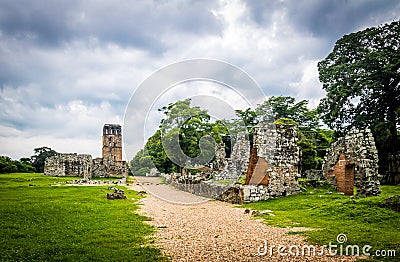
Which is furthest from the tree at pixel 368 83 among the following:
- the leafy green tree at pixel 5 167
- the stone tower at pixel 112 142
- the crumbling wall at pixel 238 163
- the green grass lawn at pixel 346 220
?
the stone tower at pixel 112 142

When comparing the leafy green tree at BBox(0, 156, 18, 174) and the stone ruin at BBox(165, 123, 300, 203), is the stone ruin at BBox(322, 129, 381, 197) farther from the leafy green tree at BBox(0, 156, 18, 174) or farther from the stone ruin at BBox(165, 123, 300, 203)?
the leafy green tree at BBox(0, 156, 18, 174)

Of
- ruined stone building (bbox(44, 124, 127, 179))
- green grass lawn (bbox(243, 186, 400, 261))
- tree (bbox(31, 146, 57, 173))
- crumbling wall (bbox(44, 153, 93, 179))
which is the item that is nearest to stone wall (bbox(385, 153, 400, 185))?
green grass lawn (bbox(243, 186, 400, 261))

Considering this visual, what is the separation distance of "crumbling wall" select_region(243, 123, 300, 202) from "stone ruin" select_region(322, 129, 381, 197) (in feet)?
8.78

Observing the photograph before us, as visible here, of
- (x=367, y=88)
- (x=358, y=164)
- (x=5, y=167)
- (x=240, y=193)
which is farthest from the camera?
(x=5, y=167)

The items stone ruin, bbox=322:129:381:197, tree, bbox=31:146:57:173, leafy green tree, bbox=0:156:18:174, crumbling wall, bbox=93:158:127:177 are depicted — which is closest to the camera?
stone ruin, bbox=322:129:381:197

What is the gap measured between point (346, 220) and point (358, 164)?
6083mm

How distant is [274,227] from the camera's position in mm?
9398

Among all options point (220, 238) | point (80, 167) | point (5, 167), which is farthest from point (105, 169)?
point (220, 238)

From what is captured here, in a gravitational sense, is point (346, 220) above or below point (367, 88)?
below

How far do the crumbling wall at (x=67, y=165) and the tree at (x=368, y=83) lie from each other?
31.3 metres

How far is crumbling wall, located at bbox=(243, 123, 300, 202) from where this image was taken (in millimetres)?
15867

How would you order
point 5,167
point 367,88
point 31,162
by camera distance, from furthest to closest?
1. point 31,162
2. point 5,167
3. point 367,88

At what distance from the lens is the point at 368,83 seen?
24594 millimetres

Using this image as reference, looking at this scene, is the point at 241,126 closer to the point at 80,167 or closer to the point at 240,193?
the point at 80,167
